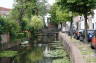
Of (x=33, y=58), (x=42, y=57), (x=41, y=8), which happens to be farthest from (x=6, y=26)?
(x=41, y=8)

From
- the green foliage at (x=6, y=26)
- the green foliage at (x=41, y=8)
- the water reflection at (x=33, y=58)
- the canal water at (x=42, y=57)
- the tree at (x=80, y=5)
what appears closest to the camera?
the canal water at (x=42, y=57)

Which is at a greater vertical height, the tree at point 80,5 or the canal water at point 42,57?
the tree at point 80,5

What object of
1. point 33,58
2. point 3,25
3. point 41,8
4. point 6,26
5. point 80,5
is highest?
point 41,8

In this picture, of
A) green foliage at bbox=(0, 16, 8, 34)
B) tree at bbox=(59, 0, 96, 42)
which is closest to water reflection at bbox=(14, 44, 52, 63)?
tree at bbox=(59, 0, 96, 42)

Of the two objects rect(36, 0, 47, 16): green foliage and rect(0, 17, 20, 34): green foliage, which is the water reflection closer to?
rect(0, 17, 20, 34): green foliage

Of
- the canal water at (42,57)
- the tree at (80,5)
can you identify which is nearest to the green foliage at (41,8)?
the canal water at (42,57)

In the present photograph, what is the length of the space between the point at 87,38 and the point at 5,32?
1177 centimetres

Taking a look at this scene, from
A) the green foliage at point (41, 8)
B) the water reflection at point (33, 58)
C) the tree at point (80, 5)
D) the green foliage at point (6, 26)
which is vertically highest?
the green foliage at point (41, 8)

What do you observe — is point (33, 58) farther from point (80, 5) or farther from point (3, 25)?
point (3, 25)

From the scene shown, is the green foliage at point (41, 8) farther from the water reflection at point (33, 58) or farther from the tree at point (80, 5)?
the water reflection at point (33, 58)

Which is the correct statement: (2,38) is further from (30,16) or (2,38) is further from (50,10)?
(50,10)

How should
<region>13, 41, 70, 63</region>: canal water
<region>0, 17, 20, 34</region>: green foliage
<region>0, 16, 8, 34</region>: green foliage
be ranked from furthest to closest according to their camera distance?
<region>0, 17, 20, 34</region>: green foliage, <region>0, 16, 8, 34</region>: green foliage, <region>13, 41, 70, 63</region>: canal water

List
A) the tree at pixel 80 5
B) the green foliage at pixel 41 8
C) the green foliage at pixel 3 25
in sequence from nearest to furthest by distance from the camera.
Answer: the tree at pixel 80 5 < the green foliage at pixel 3 25 < the green foliage at pixel 41 8

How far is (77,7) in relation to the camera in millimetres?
32156
